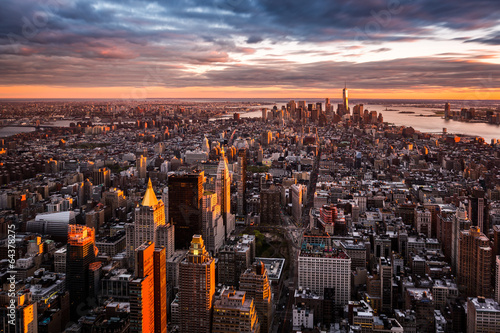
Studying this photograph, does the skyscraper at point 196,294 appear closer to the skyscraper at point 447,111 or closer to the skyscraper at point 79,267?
the skyscraper at point 79,267

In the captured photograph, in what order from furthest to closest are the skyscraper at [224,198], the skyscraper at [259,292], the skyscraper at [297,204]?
the skyscraper at [297,204] < the skyscraper at [224,198] < the skyscraper at [259,292]

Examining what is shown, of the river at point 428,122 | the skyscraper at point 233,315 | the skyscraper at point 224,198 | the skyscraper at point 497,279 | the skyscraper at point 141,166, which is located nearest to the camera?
the skyscraper at point 233,315

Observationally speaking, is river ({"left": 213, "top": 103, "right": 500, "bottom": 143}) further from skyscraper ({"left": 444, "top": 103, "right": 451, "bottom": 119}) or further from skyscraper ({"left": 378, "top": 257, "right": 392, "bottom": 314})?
skyscraper ({"left": 378, "top": 257, "right": 392, "bottom": 314})

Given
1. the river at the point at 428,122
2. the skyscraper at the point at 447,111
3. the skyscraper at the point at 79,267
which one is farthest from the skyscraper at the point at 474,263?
the skyscraper at the point at 447,111

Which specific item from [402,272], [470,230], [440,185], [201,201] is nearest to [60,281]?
[201,201]

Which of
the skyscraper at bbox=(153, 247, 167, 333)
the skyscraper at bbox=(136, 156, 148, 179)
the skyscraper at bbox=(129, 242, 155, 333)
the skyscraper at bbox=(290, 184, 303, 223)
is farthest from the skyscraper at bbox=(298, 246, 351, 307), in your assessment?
the skyscraper at bbox=(136, 156, 148, 179)

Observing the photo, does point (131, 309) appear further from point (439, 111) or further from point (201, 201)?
point (439, 111)

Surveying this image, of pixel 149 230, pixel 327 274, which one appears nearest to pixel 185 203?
pixel 149 230
